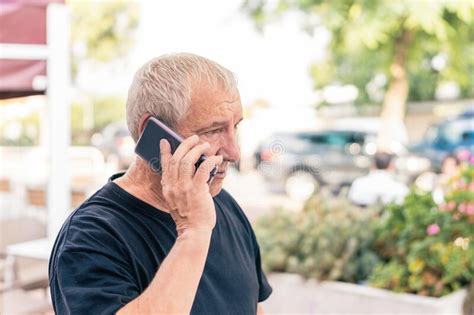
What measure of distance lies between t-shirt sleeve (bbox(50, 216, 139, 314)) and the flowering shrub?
2.86 meters

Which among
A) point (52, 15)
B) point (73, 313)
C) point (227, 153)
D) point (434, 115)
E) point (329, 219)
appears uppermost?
point (52, 15)

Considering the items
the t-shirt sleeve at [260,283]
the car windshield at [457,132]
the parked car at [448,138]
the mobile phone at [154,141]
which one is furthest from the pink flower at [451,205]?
the car windshield at [457,132]

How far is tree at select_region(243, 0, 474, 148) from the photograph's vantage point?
12586 mm

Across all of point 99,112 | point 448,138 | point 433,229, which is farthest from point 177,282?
point 99,112

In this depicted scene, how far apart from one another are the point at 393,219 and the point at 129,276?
3.29m

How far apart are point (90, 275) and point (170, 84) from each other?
428 mm

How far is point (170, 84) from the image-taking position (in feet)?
4.55

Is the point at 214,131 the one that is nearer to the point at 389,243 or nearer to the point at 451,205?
the point at 451,205

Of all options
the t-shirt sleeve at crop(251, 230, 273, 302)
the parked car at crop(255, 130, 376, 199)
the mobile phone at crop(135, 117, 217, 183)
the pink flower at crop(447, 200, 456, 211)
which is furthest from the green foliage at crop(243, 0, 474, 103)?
the mobile phone at crop(135, 117, 217, 183)

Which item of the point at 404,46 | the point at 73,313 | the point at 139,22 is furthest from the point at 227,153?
the point at 139,22

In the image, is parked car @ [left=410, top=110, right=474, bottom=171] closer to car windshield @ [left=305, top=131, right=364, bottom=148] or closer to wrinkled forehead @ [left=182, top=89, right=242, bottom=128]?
car windshield @ [left=305, top=131, right=364, bottom=148]

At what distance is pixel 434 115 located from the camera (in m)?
28.7

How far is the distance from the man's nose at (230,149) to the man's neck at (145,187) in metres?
0.16

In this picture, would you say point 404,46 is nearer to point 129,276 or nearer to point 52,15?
point 52,15
